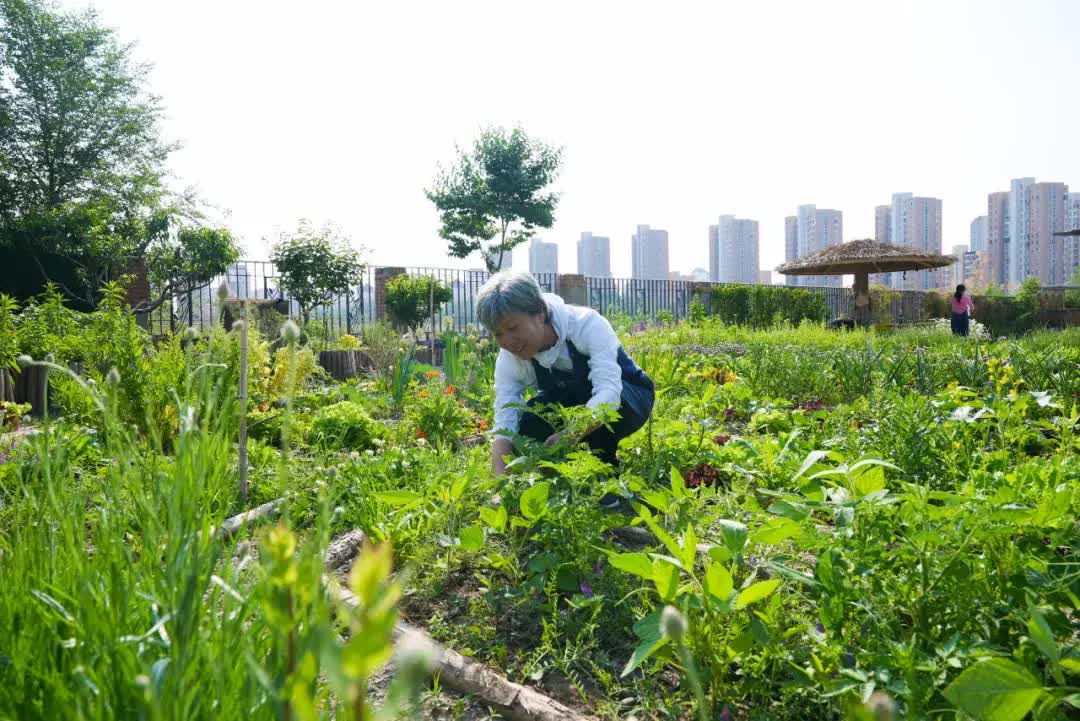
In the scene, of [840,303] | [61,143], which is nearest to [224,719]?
[61,143]

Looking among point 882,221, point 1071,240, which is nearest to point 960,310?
point 1071,240

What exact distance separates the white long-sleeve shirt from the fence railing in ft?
21.2

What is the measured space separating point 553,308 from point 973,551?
1.87m

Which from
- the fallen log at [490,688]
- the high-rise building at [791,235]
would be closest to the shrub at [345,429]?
the fallen log at [490,688]

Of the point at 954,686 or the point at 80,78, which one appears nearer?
the point at 954,686

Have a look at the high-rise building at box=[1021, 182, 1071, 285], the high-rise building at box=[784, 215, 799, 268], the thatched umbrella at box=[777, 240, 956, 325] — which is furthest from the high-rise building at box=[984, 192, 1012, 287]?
the thatched umbrella at box=[777, 240, 956, 325]

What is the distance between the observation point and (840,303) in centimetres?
2361

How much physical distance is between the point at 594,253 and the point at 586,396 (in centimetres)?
6835

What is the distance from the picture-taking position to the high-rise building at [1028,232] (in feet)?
171

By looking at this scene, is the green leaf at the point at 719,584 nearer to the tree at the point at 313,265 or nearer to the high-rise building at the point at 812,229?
the tree at the point at 313,265

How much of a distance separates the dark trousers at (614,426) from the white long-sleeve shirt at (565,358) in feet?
0.40

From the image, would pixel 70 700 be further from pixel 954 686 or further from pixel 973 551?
pixel 973 551

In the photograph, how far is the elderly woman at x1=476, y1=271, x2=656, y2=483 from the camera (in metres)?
2.64

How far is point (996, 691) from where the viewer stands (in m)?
0.90
